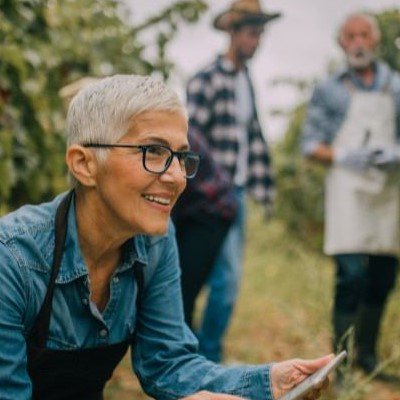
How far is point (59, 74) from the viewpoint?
437 centimetres

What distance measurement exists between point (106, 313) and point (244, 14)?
8.78 feet

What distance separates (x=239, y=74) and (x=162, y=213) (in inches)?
99.1

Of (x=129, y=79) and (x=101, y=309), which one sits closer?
(x=129, y=79)

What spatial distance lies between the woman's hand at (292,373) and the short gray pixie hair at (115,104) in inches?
26.8

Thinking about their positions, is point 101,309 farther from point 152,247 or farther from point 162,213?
point 162,213

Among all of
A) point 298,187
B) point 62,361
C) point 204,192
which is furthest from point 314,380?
point 298,187

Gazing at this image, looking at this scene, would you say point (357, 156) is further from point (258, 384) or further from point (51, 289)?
point (51, 289)

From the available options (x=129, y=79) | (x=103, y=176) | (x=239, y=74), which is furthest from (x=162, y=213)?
(x=239, y=74)

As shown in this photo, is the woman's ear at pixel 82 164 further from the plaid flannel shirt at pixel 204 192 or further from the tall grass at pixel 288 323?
the plaid flannel shirt at pixel 204 192

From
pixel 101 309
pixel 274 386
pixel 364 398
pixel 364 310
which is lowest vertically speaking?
pixel 364 398

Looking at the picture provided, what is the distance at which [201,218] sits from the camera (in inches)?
141

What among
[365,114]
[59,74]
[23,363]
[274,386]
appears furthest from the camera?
[59,74]

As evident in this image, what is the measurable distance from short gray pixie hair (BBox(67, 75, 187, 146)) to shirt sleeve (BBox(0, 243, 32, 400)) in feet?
1.16

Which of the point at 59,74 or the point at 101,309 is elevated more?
the point at 59,74
